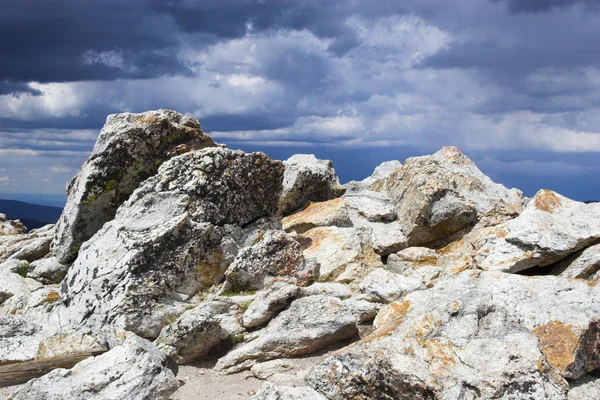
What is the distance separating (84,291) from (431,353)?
A: 15.0 m

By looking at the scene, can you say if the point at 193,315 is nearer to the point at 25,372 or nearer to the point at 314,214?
the point at 25,372

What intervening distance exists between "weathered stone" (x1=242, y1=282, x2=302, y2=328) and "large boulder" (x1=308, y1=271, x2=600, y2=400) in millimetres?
4848

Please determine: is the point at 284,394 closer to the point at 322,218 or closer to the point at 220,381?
the point at 220,381

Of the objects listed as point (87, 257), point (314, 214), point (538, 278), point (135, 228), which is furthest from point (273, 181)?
point (538, 278)

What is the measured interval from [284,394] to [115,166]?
16.4 meters

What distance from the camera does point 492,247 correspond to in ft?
73.3

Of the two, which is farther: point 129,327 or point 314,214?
point 314,214

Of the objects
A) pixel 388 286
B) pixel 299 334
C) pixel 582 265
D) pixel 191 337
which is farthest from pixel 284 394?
pixel 582 265

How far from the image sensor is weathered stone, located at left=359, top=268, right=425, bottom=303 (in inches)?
792

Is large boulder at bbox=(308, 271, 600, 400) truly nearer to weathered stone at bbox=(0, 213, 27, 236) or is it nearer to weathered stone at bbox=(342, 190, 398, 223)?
weathered stone at bbox=(342, 190, 398, 223)

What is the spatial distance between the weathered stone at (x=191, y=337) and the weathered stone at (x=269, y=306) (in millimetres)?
1337

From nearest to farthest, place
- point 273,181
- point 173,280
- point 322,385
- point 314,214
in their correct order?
point 322,385 → point 173,280 → point 273,181 → point 314,214

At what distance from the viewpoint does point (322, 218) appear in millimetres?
28453

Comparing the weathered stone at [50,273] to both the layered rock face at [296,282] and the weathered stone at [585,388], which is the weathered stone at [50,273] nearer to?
the layered rock face at [296,282]
